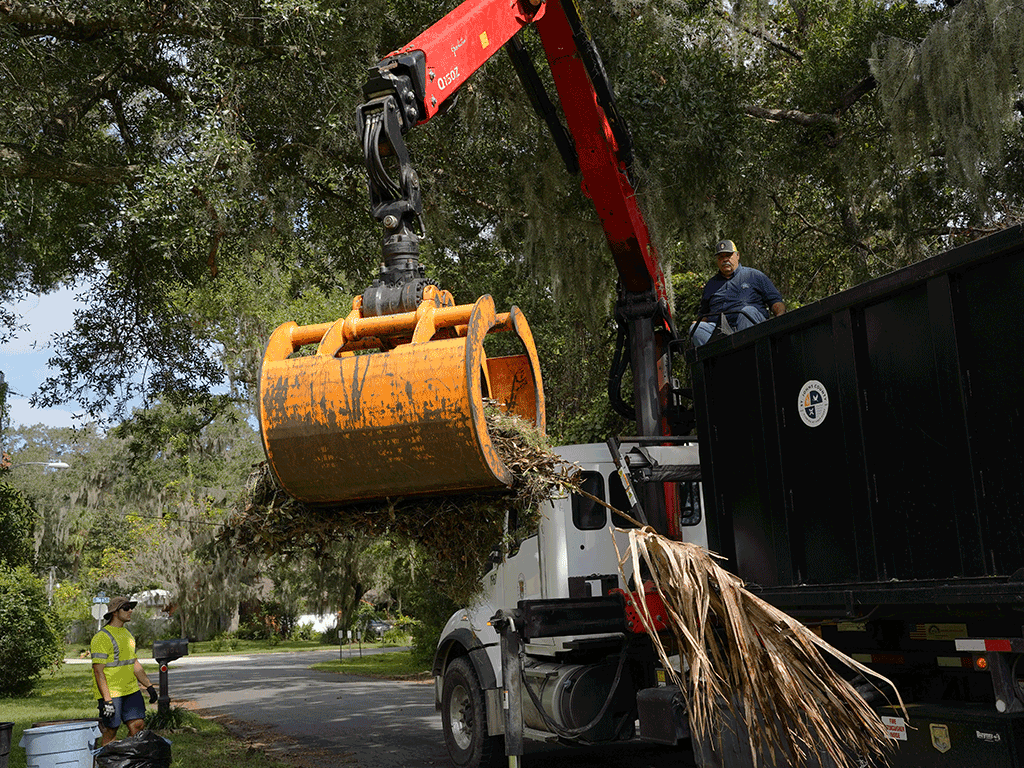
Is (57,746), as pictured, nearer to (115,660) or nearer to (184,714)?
(115,660)

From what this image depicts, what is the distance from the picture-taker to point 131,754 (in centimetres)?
714

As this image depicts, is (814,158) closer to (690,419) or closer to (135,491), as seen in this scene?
(690,419)

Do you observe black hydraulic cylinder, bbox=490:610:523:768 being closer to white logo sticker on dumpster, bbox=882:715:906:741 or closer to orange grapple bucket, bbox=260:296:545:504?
orange grapple bucket, bbox=260:296:545:504

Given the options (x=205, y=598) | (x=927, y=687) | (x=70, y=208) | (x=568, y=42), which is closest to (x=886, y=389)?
(x=927, y=687)

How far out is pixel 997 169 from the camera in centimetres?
989

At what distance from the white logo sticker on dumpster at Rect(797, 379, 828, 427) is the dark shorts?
659cm

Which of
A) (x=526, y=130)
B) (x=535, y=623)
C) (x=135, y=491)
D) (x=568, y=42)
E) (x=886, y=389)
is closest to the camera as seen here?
(x=886, y=389)

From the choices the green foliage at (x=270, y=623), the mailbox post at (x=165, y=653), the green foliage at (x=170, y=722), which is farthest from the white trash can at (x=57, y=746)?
the green foliage at (x=270, y=623)

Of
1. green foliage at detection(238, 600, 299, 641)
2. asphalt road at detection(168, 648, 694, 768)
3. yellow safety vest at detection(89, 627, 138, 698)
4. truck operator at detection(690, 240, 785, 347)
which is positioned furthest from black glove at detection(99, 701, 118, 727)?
green foliage at detection(238, 600, 299, 641)

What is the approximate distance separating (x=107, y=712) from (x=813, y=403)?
21.7ft

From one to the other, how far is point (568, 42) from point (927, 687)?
220 inches

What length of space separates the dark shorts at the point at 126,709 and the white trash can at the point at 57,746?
97 centimetres

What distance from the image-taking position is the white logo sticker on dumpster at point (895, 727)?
478cm

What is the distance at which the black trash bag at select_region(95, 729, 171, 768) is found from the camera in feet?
23.4
